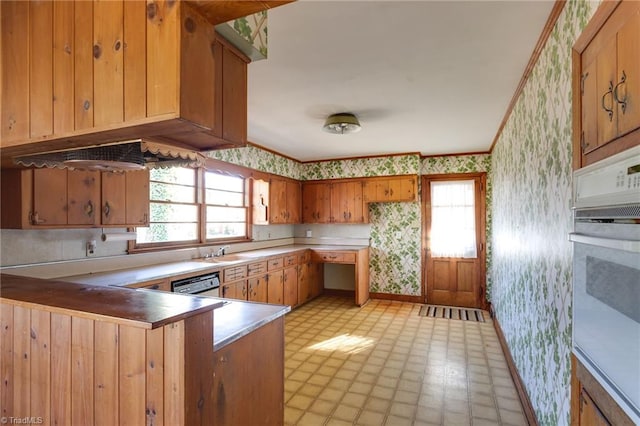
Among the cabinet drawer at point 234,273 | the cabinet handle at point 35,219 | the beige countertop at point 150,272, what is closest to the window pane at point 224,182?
the beige countertop at point 150,272

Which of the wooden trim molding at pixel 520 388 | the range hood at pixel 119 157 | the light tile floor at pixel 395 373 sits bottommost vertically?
the light tile floor at pixel 395 373

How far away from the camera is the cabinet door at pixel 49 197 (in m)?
2.05

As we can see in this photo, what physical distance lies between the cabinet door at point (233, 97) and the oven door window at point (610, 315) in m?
1.27

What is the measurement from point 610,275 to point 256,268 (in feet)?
11.3

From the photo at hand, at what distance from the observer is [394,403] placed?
8.15ft

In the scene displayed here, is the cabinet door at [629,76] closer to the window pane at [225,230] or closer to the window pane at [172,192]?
the window pane at [172,192]

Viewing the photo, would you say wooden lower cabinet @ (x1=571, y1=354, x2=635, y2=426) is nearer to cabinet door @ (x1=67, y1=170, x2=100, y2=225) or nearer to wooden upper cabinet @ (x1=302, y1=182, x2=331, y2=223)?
cabinet door @ (x1=67, y1=170, x2=100, y2=225)

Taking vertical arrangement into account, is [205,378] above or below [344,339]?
Result: above

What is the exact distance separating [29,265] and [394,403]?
291 cm

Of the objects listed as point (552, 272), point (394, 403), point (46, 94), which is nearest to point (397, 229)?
point (394, 403)

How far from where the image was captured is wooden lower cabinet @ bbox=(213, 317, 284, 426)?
1.29 meters

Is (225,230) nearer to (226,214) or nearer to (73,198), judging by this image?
(226,214)

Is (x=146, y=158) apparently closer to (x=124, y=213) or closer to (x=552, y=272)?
(x=124, y=213)

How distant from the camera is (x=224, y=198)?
443cm
